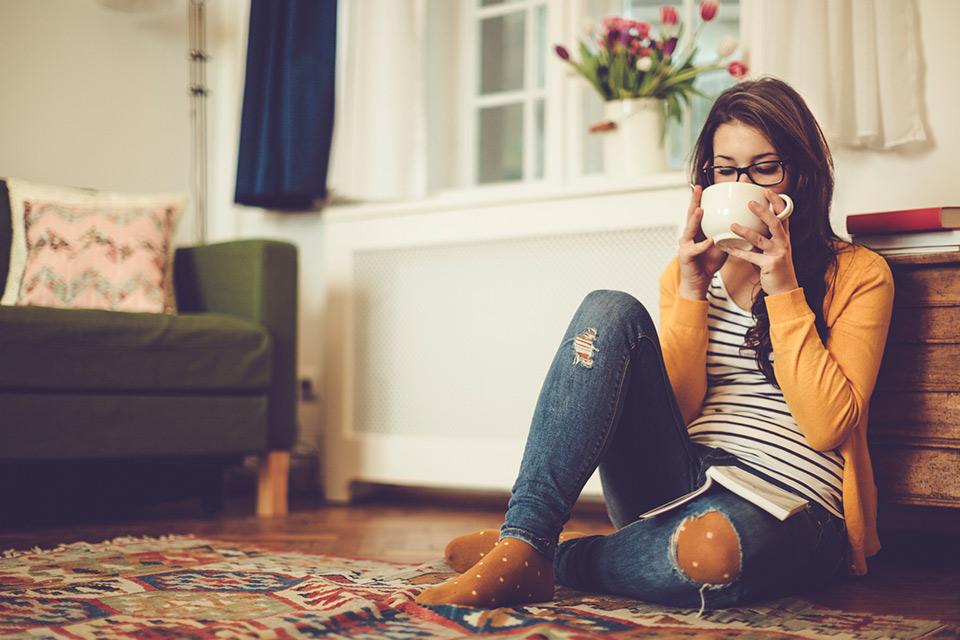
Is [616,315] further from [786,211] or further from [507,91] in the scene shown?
[507,91]

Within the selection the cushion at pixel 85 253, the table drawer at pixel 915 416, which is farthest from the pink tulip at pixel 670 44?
the cushion at pixel 85 253

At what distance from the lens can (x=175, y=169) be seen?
9.70ft

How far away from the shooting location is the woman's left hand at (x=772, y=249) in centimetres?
115

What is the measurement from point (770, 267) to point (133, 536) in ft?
4.24

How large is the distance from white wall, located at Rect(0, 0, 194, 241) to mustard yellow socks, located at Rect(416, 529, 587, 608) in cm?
200

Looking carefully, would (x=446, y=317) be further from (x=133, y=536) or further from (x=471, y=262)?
(x=133, y=536)

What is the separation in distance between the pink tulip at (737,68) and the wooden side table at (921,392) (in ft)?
2.53

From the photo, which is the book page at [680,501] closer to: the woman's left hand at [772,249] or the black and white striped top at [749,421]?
the black and white striped top at [749,421]

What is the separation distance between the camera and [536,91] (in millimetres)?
2707

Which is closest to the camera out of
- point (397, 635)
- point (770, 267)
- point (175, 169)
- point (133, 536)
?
point (397, 635)

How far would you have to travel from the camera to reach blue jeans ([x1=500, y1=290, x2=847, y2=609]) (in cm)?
112

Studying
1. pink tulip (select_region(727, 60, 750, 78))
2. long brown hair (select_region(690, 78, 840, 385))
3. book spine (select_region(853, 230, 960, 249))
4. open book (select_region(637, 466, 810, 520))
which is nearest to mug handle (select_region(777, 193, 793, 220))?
long brown hair (select_region(690, 78, 840, 385))

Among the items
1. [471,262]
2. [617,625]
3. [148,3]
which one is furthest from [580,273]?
[148,3]

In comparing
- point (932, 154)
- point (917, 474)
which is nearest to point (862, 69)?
point (932, 154)
